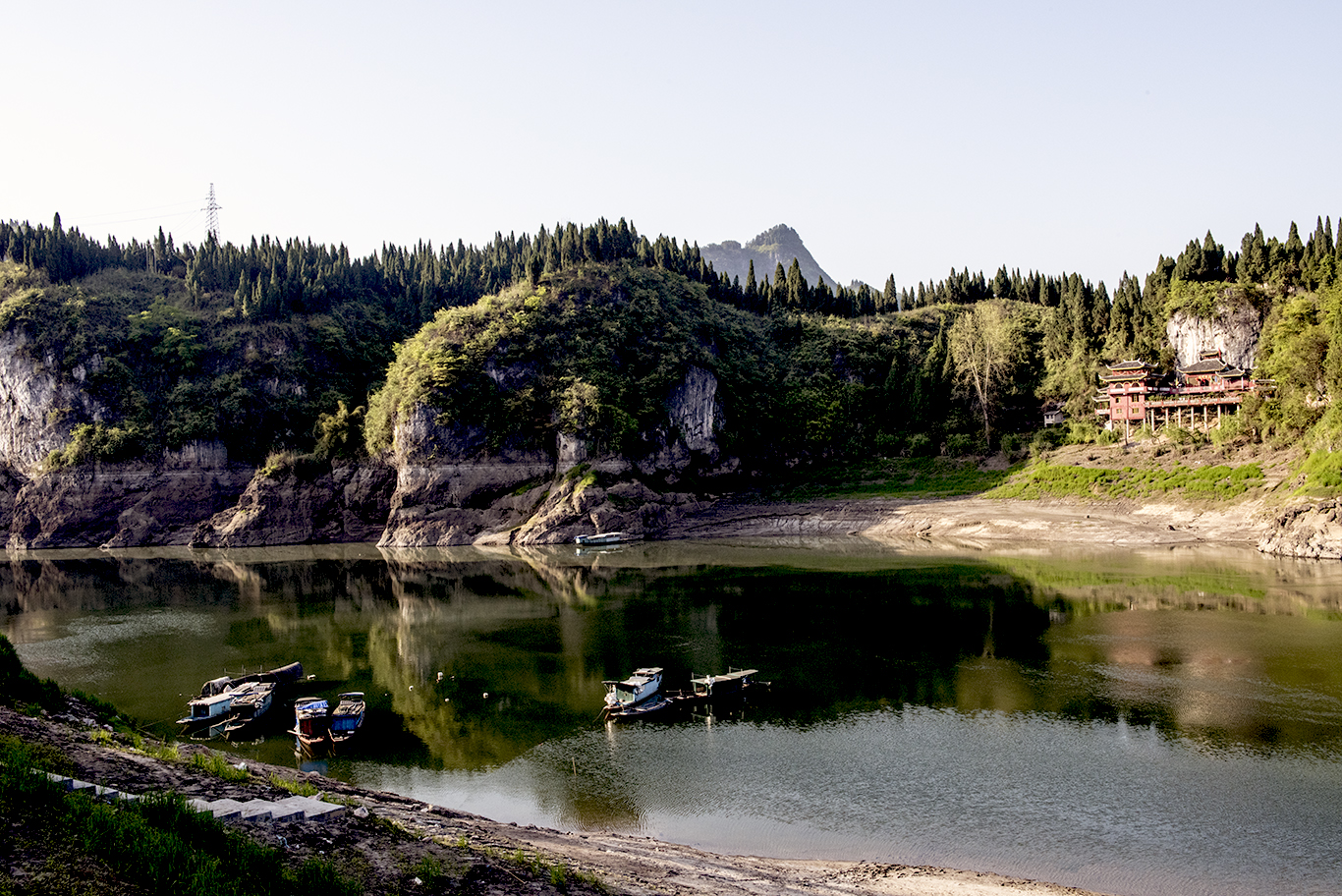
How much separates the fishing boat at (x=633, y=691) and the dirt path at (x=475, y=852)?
35.2 ft

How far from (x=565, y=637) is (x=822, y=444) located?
230ft

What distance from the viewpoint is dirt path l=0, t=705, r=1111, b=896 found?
1341 cm

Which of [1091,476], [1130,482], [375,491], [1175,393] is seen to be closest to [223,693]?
[375,491]

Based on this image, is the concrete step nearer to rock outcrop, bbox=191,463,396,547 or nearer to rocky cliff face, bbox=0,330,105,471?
rock outcrop, bbox=191,463,396,547

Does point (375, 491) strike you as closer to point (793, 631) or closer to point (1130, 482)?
point (793, 631)

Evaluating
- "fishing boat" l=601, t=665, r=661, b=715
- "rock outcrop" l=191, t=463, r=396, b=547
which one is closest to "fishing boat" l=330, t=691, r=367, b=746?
"fishing boat" l=601, t=665, r=661, b=715

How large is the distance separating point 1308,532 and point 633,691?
52.4 metres

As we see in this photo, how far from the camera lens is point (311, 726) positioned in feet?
96.9

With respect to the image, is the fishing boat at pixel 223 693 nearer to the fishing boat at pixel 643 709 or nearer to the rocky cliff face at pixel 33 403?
the fishing boat at pixel 643 709

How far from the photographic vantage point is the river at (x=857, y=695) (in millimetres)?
20953

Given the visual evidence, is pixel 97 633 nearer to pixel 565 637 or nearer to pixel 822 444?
pixel 565 637

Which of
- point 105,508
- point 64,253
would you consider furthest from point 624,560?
point 64,253

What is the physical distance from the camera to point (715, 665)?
37.6m

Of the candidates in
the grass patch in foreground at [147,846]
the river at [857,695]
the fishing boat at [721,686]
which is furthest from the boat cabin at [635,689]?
the grass patch in foreground at [147,846]
